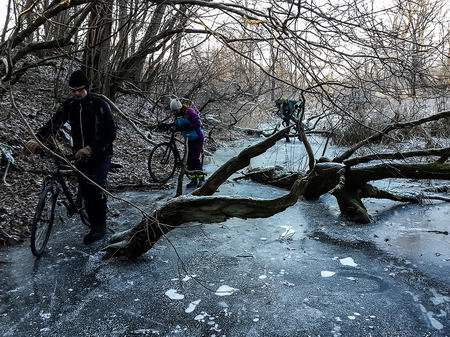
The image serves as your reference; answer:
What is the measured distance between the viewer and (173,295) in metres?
4.04

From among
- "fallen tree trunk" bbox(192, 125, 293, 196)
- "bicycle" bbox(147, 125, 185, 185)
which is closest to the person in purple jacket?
"bicycle" bbox(147, 125, 185, 185)

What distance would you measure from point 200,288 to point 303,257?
1522 millimetres

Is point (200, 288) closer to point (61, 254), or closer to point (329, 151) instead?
point (61, 254)

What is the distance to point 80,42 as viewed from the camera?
361 inches

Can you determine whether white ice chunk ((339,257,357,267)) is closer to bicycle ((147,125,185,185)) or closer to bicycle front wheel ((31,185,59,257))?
bicycle front wheel ((31,185,59,257))

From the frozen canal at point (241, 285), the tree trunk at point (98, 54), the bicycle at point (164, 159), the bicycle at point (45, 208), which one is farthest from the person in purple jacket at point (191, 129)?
the bicycle at point (45, 208)

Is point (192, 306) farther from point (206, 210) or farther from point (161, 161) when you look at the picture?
point (161, 161)

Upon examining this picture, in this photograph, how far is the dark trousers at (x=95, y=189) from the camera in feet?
16.1

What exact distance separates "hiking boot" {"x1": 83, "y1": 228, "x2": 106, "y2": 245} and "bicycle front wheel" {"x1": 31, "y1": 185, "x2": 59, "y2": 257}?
46 centimetres

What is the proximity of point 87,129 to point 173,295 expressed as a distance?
85.4 inches

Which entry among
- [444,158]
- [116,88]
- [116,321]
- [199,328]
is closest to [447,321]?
[199,328]

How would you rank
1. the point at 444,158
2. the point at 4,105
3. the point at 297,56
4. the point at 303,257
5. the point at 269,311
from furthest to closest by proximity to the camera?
the point at 4,105, the point at 444,158, the point at 303,257, the point at 297,56, the point at 269,311

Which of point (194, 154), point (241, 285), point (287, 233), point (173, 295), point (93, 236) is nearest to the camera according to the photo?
point (173, 295)

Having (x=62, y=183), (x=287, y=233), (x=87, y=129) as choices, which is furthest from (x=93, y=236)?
(x=287, y=233)
